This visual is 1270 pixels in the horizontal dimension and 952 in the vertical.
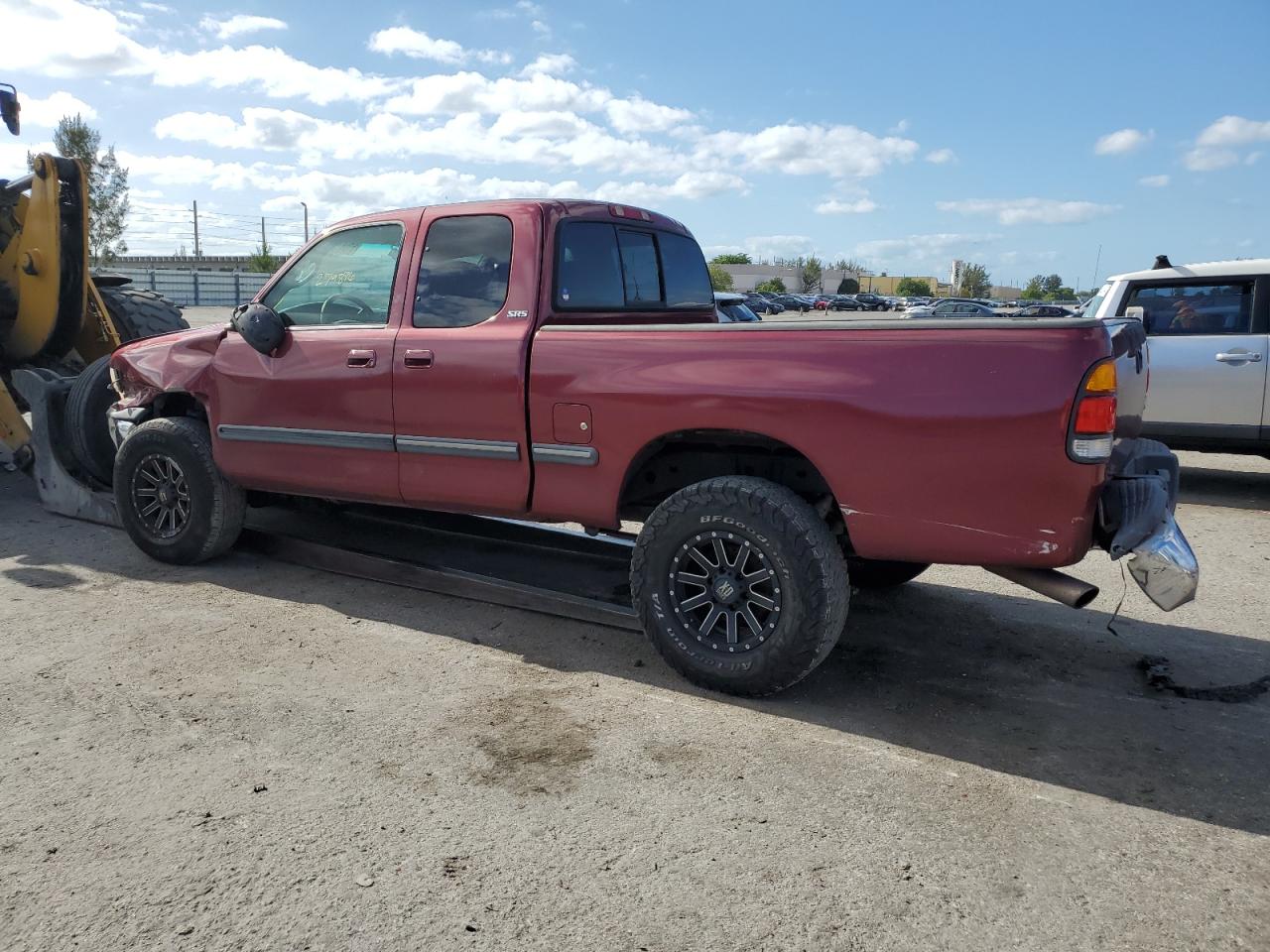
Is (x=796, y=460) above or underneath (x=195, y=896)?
above

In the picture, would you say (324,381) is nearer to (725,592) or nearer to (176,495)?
(176,495)

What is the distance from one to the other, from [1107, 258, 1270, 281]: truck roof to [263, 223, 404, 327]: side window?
6579 mm

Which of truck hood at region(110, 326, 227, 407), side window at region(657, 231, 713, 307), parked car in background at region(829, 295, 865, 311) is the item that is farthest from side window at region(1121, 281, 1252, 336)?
parked car in background at region(829, 295, 865, 311)

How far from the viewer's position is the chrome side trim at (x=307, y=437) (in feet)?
16.0

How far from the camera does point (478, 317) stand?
4578mm

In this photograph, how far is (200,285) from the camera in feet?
168

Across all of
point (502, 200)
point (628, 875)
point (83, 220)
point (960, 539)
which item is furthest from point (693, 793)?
point (83, 220)

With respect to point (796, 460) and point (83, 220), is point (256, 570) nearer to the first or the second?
point (796, 460)

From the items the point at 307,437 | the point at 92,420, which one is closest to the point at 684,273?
the point at 307,437

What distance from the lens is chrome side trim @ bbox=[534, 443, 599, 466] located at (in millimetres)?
4246

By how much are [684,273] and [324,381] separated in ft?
6.67

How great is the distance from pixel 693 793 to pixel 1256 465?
9406 mm

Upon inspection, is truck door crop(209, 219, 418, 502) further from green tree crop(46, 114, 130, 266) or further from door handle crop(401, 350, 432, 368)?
green tree crop(46, 114, 130, 266)

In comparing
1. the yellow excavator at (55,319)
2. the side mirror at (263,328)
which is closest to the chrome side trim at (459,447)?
the side mirror at (263,328)
